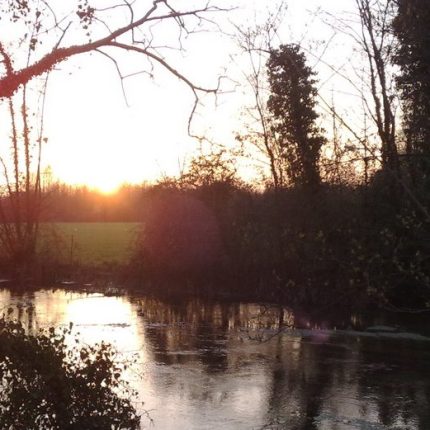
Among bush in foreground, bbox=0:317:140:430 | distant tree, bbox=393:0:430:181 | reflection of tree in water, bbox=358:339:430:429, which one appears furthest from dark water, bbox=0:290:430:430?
distant tree, bbox=393:0:430:181

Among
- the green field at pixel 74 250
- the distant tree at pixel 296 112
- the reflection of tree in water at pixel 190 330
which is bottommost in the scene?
the reflection of tree in water at pixel 190 330

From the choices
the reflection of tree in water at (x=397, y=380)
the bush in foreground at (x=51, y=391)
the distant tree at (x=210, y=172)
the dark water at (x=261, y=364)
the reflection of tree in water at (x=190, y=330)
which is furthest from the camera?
the distant tree at (x=210, y=172)

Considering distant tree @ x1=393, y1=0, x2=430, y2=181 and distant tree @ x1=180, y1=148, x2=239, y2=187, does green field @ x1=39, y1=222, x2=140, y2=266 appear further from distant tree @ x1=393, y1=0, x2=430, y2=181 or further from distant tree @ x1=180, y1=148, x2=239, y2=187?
distant tree @ x1=393, y1=0, x2=430, y2=181

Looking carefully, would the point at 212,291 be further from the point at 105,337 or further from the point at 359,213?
the point at 105,337

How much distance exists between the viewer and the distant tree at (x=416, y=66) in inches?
372

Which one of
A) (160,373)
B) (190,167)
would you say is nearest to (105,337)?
(160,373)

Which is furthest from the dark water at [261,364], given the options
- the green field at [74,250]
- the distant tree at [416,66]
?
the green field at [74,250]

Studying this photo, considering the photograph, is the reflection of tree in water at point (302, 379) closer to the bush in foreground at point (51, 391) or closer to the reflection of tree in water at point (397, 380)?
the reflection of tree in water at point (397, 380)

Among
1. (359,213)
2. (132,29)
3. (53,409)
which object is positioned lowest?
(53,409)

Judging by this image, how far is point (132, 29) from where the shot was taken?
8.77 meters

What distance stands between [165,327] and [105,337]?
2.26m

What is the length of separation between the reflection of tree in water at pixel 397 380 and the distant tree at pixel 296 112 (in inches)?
172

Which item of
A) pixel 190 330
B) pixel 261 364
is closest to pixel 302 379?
pixel 261 364

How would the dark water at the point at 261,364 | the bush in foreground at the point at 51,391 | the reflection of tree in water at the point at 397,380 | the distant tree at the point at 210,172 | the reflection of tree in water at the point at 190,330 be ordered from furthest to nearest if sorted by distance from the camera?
the distant tree at the point at 210,172
the reflection of tree in water at the point at 190,330
the reflection of tree in water at the point at 397,380
the dark water at the point at 261,364
the bush in foreground at the point at 51,391
